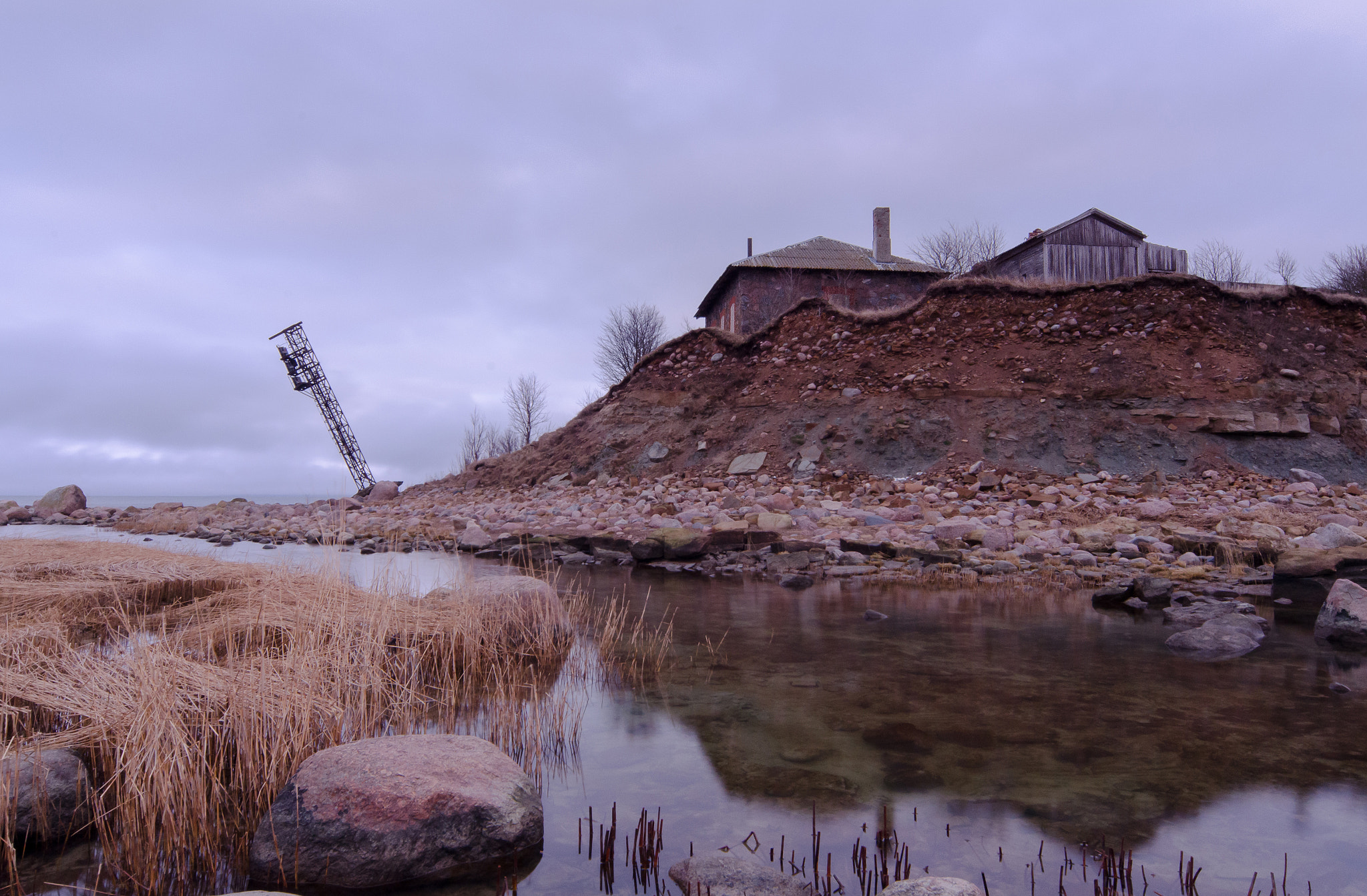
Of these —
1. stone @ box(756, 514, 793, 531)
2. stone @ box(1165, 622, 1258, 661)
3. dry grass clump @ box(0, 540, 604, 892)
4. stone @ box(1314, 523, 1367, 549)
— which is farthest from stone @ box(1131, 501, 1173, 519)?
dry grass clump @ box(0, 540, 604, 892)

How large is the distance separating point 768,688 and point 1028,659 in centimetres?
210

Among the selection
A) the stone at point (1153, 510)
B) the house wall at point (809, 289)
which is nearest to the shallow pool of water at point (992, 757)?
the stone at point (1153, 510)

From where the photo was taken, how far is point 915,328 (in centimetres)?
1803

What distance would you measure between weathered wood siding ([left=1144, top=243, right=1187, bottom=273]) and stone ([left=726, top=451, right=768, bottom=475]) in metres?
13.4

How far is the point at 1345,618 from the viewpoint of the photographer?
21.0 feet

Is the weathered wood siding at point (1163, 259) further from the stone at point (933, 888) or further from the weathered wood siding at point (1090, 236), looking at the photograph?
the stone at point (933, 888)

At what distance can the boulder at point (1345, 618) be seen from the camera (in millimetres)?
6312

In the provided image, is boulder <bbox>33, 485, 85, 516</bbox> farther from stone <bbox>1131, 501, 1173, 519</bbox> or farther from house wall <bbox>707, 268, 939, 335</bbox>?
stone <bbox>1131, 501, 1173, 519</bbox>

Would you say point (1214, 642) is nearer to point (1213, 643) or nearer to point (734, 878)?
point (1213, 643)

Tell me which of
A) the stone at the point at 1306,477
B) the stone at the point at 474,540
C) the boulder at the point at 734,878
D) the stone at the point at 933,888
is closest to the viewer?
the stone at the point at 933,888

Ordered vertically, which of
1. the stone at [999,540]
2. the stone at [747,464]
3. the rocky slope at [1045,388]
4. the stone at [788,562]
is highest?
the rocky slope at [1045,388]

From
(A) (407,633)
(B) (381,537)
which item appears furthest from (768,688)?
(B) (381,537)

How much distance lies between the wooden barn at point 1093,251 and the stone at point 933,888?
2254 cm

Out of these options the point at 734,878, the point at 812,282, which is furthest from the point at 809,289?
the point at 734,878
